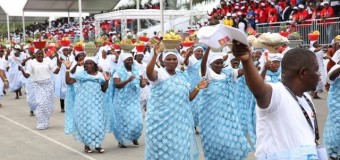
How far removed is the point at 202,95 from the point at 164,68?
0.74 meters

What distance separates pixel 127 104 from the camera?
9039mm

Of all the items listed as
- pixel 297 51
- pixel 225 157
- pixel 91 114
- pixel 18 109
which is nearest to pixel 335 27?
pixel 18 109

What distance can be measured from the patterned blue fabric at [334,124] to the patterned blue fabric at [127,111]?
2.97 m

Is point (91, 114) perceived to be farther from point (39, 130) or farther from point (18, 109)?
point (18, 109)

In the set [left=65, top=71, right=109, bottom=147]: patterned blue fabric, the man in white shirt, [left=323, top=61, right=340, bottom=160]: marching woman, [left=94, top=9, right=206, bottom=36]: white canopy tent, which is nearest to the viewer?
the man in white shirt

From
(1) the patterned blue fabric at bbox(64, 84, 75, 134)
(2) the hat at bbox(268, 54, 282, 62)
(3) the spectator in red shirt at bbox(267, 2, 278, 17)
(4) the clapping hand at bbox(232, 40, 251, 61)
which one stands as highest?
(3) the spectator in red shirt at bbox(267, 2, 278, 17)

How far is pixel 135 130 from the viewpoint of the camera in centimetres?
898

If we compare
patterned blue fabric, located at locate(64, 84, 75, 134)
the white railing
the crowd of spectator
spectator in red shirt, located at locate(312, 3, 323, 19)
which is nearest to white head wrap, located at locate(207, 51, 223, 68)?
patterned blue fabric, located at locate(64, 84, 75, 134)

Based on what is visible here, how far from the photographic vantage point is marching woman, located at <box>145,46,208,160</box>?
6145mm

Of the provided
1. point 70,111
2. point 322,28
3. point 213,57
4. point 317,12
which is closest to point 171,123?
point 213,57

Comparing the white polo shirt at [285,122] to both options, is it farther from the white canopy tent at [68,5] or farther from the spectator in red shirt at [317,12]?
the white canopy tent at [68,5]

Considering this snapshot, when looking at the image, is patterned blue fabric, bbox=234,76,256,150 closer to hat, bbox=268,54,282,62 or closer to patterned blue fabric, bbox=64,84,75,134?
hat, bbox=268,54,282,62

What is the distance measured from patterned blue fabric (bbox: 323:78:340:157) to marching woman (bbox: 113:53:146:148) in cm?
297

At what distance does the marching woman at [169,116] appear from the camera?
614 centimetres
